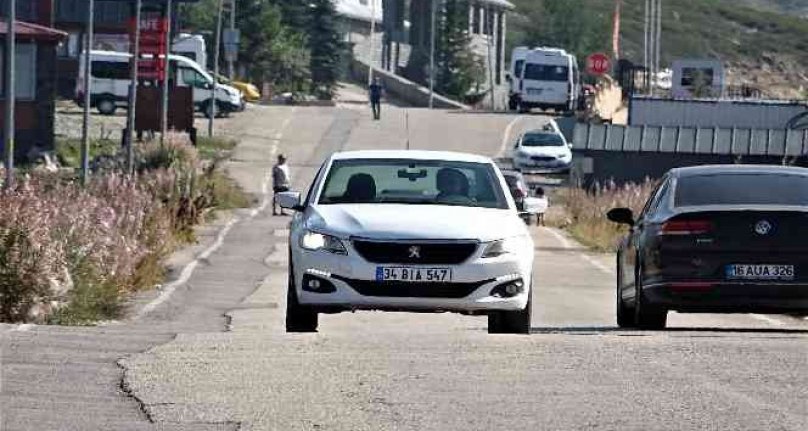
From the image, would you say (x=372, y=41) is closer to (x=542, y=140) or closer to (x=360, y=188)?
(x=542, y=140)

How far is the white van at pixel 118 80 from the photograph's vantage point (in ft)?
245

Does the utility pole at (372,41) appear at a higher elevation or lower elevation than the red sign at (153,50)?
lower

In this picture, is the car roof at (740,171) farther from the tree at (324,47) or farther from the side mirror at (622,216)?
the tree at (324,47)

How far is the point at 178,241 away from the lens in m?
35.9

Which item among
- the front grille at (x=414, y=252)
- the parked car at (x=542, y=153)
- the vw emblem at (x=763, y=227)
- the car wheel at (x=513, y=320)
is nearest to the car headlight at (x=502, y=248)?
the front grille at (x=414, y=252)

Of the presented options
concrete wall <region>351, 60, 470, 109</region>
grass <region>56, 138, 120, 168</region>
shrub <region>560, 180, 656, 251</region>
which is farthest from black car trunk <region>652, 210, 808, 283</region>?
concrete wall <region>351, 60, 470, 109</region>

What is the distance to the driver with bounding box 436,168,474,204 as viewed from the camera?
55.9 feet

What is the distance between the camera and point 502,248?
52.5 ft

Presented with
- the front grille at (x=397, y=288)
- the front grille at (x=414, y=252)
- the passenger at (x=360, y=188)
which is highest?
the passenger at (x=360, y=188)

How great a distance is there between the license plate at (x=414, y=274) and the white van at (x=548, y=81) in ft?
231

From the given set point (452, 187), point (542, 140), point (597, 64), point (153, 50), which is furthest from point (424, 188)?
point (597, 64)

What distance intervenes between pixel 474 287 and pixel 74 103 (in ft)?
215

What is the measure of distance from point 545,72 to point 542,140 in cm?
1985

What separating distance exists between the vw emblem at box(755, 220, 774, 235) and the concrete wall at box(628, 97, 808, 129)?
5603 cm
